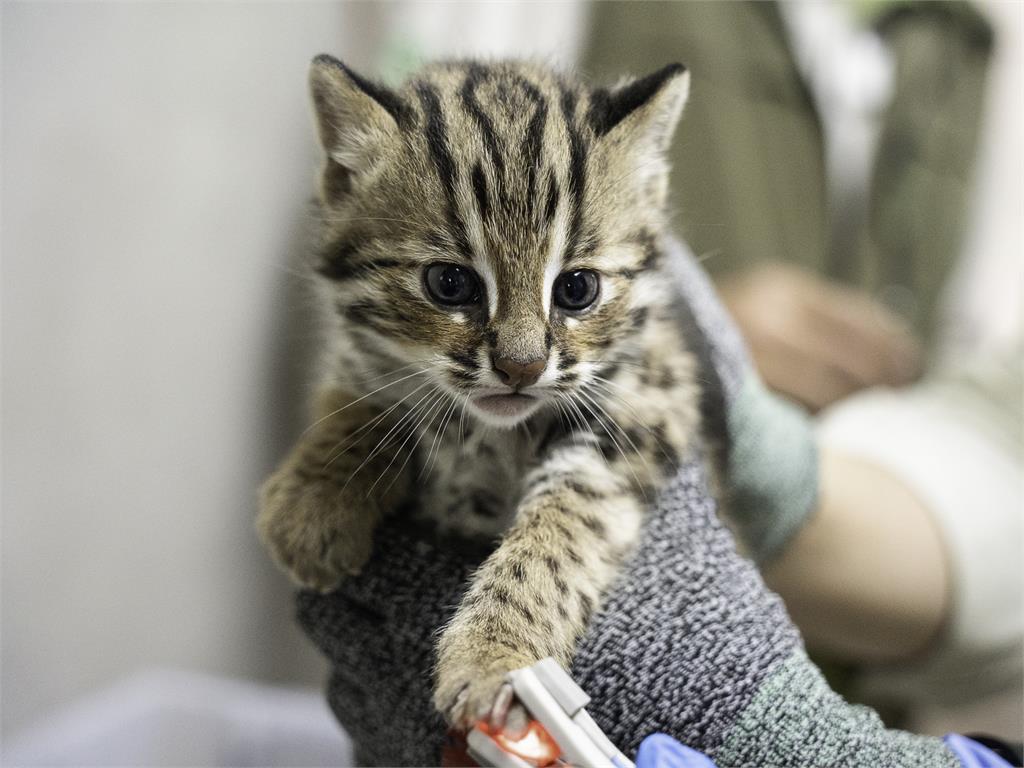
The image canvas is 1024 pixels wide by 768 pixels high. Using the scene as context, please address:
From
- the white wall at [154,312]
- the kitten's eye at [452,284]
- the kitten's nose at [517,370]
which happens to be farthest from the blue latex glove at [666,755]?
the white wall at [154,312]

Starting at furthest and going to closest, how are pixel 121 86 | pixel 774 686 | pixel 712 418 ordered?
pixel 121 86 → pixel 712 418 → pixel 774 686

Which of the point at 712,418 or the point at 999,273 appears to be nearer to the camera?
the point at 712,418

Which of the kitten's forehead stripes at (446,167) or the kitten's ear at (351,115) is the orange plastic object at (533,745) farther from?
the kitten's ear at (351,115)

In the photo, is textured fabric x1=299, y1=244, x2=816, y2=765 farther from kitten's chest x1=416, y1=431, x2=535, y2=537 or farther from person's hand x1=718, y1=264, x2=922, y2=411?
person's hand x1=718, y1=264, x2=922, y2=411

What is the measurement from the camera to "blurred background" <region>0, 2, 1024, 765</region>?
141cm

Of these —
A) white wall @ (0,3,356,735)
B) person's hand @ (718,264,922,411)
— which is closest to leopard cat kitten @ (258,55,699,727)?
white wall @ (0,3,356,735)

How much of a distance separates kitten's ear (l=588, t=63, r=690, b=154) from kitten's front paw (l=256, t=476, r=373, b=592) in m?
0.56

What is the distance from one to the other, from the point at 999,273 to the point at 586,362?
6.88 ft

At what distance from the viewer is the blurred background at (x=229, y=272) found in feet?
4.61

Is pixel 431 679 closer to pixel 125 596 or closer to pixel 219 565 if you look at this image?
pixel 125 596

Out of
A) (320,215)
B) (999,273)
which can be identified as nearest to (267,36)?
(320,215)

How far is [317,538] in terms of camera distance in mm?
951

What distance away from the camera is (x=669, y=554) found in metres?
0.94

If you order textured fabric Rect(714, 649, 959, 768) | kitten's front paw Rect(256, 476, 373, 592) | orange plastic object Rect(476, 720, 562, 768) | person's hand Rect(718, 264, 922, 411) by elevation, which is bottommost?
textured fabric Rect(714, 649, 959, 768)
